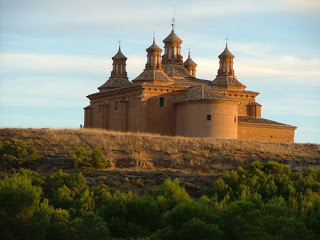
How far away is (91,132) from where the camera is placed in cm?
5000

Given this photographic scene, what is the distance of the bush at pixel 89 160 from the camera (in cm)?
4331

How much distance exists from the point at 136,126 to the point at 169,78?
4.35 metres

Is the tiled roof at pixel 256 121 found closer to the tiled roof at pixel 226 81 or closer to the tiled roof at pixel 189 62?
the tiled roof at pixel 226 81

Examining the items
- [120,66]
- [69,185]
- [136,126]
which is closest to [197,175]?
[69,185]

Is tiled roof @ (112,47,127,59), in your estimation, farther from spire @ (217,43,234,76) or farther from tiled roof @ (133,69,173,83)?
spire @ (217,43,234,76)

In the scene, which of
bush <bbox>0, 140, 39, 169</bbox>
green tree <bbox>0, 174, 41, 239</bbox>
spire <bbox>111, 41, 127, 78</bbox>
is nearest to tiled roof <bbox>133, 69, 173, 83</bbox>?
spire <bbox>111, 41, 127, 78</bbox>

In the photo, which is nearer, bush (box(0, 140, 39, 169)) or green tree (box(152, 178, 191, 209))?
green tree (box(152, 178, 191, 209))

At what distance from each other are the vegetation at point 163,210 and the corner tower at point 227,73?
Answer: 18284 mm

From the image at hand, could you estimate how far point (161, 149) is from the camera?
47.9 metres

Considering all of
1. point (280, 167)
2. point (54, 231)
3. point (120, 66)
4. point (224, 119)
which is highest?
point (120, 66)

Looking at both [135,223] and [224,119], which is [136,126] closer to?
[224,119]

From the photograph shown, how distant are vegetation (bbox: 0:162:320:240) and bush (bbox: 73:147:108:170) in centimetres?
275

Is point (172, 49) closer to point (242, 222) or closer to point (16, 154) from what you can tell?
point (16, 154)

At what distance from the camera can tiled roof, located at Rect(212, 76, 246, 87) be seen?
192 ft
